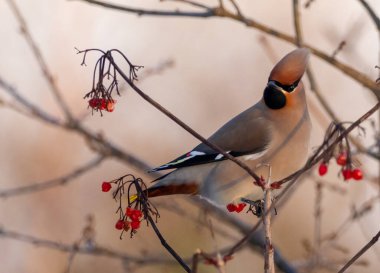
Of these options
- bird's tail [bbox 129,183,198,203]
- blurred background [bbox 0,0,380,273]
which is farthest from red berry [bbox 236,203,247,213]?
blurred background [bbox 0,0,380,273]

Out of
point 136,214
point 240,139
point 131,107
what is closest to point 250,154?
point 240,139

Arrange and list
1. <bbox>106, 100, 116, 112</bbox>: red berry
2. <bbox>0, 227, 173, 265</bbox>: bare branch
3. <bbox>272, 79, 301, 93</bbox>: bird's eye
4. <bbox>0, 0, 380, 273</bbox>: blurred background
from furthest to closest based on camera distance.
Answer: <bbox>0, 0, 380, 273</bbox>: blurred background → <bbox>0, 227, 173, 265</bbox>: bare branch → <bbox>272, 79, 301, 93</bbox>: bird's eye → <bbox>106, 100, 116, 112</bbox>: red berry

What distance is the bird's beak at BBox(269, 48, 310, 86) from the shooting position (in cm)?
212

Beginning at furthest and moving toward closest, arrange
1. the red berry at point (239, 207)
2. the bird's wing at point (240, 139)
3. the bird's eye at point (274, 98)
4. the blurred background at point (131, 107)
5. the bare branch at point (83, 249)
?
the blurred background at point (131, 107) → the bare branch at point (83, 249) → the bird's wing at point (240, 139) → the red berry at point (239, 207) → the bird's eye at point (274, 98)

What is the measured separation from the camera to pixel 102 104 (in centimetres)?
203

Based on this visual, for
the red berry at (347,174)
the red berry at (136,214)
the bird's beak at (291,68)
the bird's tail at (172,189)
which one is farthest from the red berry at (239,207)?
the red berry at (136,214)

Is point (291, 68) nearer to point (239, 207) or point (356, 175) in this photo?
point (356, 175)

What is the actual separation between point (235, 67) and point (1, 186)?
6.62 feet

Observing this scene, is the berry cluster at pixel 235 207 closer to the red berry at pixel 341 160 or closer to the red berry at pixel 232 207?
the red berry at pixel 232 207

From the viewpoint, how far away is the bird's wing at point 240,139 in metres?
2.94

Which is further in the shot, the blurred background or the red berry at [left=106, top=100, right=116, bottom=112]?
the blurred background

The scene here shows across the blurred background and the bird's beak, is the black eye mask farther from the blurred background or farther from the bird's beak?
the blurred background

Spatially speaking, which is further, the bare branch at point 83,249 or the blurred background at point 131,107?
the blurred background at point 131,107

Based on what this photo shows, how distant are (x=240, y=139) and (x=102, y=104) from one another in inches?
39.9
